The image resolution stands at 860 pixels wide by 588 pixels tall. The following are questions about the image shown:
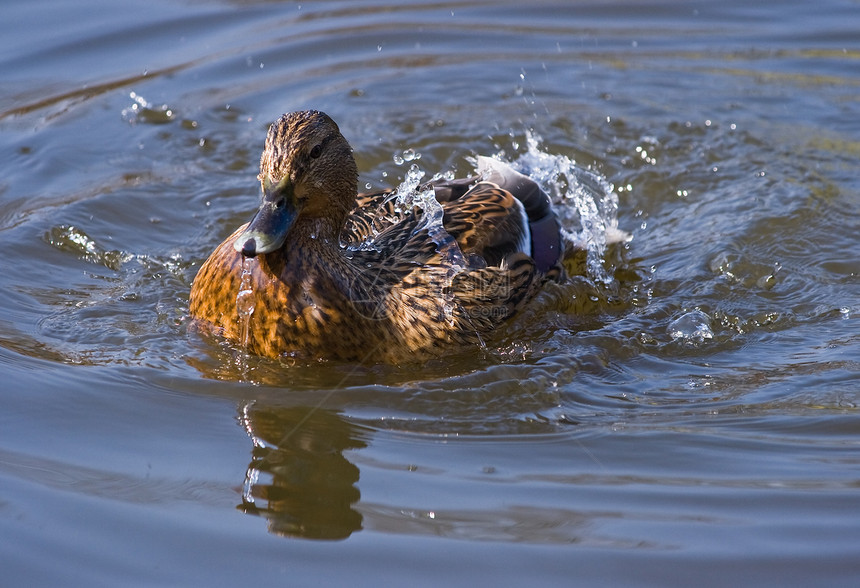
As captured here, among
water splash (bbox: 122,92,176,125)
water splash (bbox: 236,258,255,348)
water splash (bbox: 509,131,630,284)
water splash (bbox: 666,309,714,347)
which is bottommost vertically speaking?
water splash (bbox: 236,258,255,348)

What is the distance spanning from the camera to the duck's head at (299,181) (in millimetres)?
4676

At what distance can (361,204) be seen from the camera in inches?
251

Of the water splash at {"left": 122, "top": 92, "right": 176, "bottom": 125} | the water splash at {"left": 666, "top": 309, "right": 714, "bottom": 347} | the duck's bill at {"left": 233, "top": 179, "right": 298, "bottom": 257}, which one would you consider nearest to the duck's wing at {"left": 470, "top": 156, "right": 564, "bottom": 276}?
the water splash at {"left": 666, "top": 309, "right": 714, "bottom": 347}

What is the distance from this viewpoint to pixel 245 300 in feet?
16.4

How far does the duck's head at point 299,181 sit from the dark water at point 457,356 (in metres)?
0.70

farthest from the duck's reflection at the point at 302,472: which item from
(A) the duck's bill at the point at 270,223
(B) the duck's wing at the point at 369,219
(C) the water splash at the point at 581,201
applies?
(C) the water splash at the point at 581,201

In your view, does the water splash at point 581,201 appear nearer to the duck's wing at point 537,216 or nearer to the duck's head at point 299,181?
the duck's wing at point 537,216

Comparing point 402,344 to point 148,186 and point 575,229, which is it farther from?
point 148,186

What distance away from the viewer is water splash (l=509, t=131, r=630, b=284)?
6.56m

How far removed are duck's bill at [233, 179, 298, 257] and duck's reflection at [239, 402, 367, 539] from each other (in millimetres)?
681

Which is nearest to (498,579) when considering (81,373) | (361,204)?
(81,373)

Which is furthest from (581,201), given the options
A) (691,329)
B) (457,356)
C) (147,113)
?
(147,113)

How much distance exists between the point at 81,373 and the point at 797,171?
16.7 feet

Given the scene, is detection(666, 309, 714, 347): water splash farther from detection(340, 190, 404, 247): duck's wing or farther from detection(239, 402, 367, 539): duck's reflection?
detection(239, 402, 367, 539): duck's reflection
